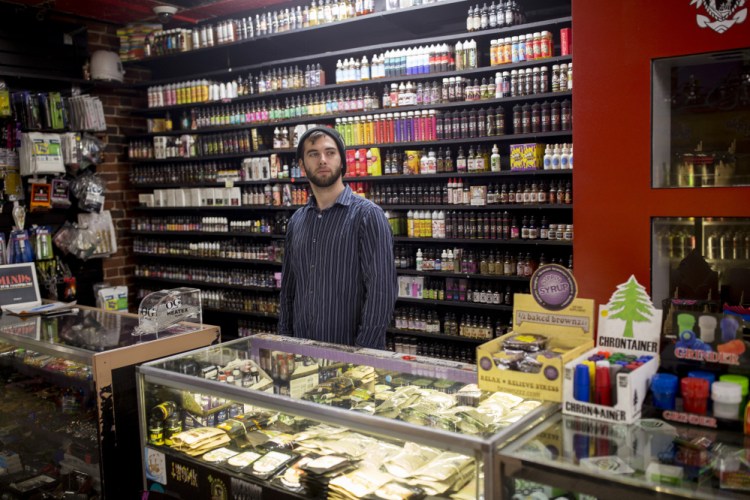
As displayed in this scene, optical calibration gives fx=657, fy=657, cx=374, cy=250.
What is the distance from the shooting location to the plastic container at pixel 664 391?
1629 mm

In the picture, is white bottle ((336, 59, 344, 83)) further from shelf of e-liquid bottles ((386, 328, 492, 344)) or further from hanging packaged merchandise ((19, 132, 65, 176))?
hanging packaged merchandise ((19, 132, 65, 176))

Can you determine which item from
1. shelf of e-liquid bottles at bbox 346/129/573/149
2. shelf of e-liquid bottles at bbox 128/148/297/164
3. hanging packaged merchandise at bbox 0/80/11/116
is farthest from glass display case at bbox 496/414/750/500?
hanging packaged merchandise at bbox 0/80/11/116

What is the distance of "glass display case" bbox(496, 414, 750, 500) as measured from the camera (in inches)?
54.4

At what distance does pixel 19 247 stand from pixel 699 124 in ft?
18.2

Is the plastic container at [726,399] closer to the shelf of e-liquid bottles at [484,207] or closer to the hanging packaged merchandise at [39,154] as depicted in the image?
the shelf of e-liquid bottles at [484,207]

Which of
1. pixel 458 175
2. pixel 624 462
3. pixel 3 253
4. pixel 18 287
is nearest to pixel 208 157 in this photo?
pixel 3 253

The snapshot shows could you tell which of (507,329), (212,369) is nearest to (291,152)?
(507,329)

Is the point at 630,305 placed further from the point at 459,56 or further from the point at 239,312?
the point at 239,312

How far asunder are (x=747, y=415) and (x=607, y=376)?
0.31 meters

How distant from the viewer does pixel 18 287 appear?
415 centimetres

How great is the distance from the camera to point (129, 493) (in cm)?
276

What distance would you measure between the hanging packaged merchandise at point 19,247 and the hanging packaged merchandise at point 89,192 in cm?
70

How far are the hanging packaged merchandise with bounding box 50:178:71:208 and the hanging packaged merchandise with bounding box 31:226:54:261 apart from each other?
280mm

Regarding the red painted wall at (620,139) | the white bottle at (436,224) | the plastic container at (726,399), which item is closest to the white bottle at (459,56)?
the white bottle at (436,224)
